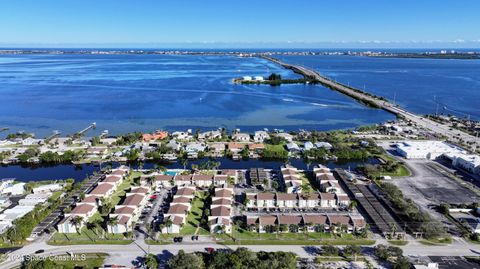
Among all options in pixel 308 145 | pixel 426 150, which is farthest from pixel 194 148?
pixel 426 150

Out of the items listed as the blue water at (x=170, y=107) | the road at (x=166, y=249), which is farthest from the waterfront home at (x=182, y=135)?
the road at (x=166, y=249)

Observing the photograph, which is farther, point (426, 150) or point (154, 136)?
point (154, 136)

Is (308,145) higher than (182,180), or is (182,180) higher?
(308,145)

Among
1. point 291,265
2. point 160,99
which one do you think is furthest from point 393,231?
point 160,99

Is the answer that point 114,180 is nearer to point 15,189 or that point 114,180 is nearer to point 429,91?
point 15,189

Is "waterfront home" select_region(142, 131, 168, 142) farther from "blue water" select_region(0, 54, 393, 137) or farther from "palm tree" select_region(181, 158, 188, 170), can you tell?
"palm tree" select_region(181, 158, 188, 170)
